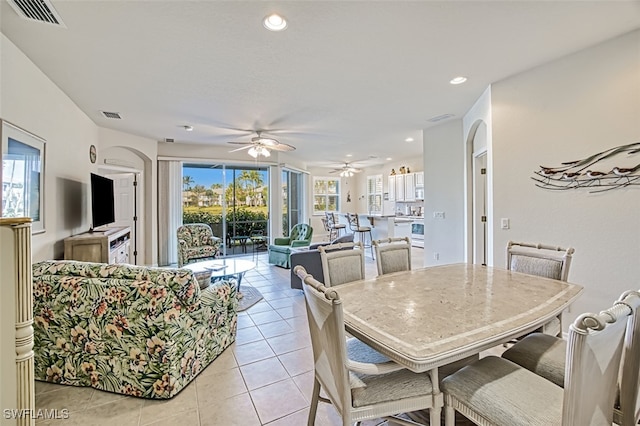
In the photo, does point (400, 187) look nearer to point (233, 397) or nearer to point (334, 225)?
point (334, 225)

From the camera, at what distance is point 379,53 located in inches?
102

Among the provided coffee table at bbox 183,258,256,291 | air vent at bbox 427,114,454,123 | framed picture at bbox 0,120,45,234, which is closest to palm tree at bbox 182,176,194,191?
coffee table at bbox 183,258,256,291

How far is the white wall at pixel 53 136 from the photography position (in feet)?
8.13

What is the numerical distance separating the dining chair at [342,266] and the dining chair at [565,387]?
40.0 inches

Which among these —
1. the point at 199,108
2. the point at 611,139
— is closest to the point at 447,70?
the point at 611,139

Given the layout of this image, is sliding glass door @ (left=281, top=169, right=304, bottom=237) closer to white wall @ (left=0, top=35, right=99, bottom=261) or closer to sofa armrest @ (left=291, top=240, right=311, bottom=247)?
sofa armrest @ (left=291, top=240, right=311, bottom=247)

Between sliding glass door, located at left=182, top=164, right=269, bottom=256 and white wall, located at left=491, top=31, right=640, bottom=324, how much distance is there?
5636 millimetres

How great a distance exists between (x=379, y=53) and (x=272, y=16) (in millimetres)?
1009

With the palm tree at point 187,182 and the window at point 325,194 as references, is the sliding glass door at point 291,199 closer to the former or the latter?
the window at point 325,194

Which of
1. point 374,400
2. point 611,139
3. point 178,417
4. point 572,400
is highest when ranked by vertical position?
point 611,139

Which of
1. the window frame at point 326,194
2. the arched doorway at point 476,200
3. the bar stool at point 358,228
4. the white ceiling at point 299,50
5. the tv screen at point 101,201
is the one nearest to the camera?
the white ceiling at point 299,50

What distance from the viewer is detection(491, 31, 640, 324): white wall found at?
8.05 ft

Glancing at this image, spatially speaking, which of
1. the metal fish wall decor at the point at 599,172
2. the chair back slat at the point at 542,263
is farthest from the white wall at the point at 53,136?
the metal fish wall decor at the point at 599,172

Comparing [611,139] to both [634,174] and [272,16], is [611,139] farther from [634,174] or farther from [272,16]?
[272,16]
